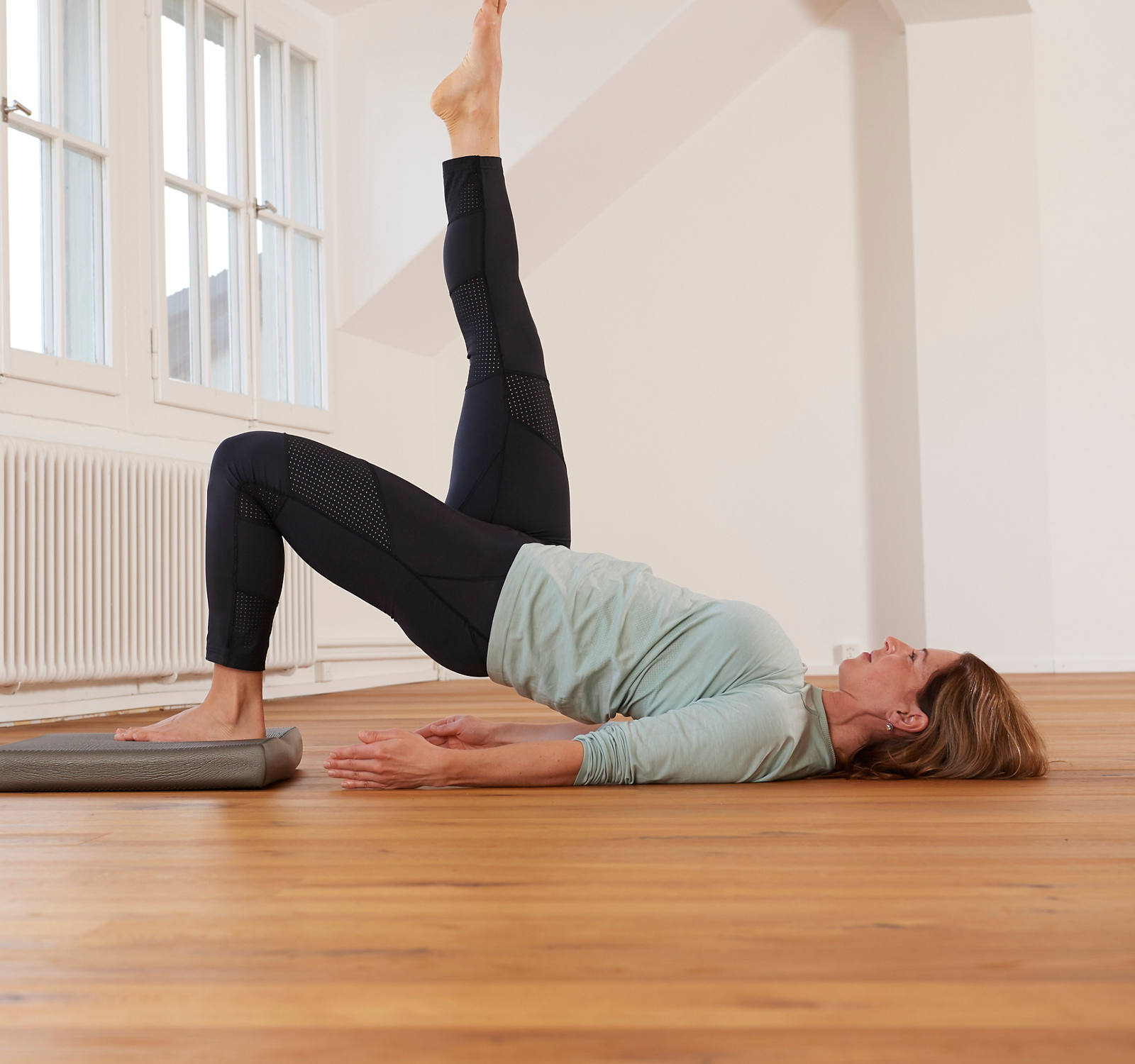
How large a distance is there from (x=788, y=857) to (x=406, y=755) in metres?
0.62

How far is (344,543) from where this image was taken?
179 centimetres

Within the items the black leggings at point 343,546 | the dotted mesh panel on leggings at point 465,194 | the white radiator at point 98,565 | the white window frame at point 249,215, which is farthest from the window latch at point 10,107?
the black leggings at point 343,546

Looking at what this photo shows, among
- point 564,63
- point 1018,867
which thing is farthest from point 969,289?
point 1018,867

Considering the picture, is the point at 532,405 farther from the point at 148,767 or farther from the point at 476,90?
the point at 148,767

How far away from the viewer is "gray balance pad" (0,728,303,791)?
5.67ft

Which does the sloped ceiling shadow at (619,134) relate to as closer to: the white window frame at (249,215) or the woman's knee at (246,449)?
the white window frame at (249,215)

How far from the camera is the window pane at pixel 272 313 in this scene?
14.0 feet

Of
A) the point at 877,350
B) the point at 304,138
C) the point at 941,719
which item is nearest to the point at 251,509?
the point at 941,719

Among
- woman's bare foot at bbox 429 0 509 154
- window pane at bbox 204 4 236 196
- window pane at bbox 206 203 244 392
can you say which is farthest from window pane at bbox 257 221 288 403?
woman's bare foot at bbox 429 0 509 154

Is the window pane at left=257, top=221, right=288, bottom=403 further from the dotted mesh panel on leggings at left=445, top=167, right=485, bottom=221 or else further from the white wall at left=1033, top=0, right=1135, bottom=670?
the white wall at left=1033, top=0, right=1135, bottom=670

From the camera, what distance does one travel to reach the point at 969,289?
4.79m

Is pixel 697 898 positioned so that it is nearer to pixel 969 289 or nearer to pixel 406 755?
pixel 406 755

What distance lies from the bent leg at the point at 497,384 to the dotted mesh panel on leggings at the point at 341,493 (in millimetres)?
176

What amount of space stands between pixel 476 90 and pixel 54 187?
73.2 inches
